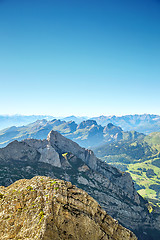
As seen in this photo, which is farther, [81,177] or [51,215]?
[81,177]

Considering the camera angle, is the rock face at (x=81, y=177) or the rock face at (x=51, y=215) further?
the rock face at (x=81, y=177)

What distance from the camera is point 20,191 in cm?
→ 2948

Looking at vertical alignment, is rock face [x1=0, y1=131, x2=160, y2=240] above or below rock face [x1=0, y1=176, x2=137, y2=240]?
below

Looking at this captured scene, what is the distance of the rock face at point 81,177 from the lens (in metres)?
120

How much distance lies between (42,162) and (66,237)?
119602 mm

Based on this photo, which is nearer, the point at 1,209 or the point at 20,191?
the point at 1,209

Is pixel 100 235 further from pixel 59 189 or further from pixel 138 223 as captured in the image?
pixel 138 223

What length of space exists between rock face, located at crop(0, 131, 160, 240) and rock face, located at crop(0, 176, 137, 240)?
8345 centimetres

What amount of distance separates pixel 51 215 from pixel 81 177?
120m

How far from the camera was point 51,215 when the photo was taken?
25172mm

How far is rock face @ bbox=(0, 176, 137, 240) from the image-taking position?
24.2 metres

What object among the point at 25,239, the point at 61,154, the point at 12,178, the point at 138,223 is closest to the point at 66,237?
the point at 25,239

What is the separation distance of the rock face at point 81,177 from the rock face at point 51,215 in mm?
83450

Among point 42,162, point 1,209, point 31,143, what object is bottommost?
point 42,162
